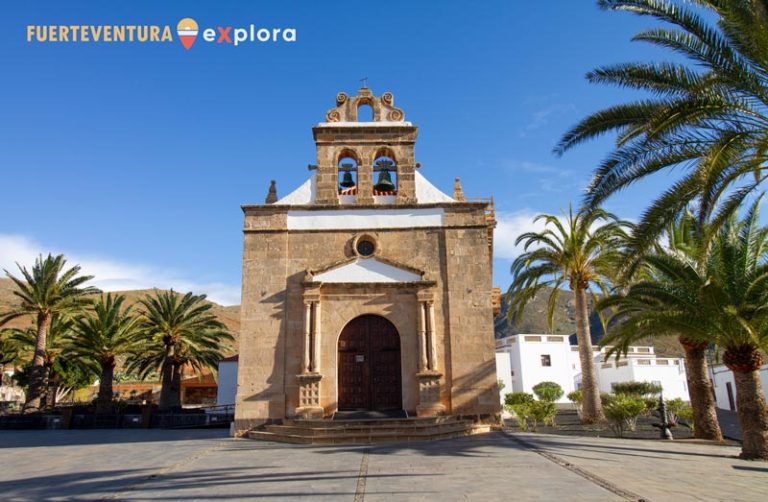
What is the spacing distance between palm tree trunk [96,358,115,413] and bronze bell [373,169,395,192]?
15.4m

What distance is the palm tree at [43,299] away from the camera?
79.3ft

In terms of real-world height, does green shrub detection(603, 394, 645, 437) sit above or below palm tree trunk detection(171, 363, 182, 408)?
below

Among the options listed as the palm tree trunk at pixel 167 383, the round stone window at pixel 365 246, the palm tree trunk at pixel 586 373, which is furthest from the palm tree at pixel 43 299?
the palm tree trunk at pixel 586 373

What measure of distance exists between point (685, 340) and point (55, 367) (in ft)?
95.8

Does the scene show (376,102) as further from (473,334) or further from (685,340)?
(685,340)

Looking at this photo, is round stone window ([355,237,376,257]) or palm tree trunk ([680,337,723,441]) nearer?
palm tree trunk ([680,337,723,441])

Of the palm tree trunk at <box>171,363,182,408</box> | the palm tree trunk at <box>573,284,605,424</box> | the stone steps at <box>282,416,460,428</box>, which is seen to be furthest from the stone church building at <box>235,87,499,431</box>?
the palm tree trunk at <box>171,363,182,408</box>

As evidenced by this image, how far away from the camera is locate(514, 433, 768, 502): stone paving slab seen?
21.8 feet

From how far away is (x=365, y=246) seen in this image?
52.5 feet

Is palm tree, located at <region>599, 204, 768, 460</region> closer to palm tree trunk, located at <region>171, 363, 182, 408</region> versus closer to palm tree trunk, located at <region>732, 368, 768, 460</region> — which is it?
palm tree trunk, located at <region>732, 368, 768, 460</region>

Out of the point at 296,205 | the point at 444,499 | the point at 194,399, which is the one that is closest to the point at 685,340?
the point at 444,499

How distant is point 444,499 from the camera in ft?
20.7

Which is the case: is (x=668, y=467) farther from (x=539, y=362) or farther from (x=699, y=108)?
(x=539, y=362)

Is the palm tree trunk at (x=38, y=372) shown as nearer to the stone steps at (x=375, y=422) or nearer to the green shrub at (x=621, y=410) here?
the stone steps at (x=375, y=422)
